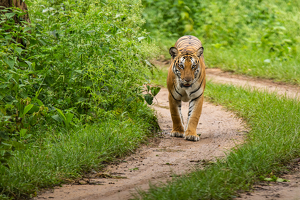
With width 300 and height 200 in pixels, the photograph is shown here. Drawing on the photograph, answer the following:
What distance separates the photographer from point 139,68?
510 cm

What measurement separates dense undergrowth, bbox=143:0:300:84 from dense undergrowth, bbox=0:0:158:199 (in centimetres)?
490

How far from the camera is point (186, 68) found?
4875 mm

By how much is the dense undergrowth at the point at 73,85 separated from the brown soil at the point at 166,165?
0.71 ft

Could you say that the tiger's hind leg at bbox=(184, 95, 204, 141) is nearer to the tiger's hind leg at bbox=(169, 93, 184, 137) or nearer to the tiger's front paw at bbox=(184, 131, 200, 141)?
the tiger's front paw at bbox=(184, 131, 200, 141)

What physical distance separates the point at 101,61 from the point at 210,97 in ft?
10.8

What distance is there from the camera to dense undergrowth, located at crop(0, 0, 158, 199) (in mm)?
3910

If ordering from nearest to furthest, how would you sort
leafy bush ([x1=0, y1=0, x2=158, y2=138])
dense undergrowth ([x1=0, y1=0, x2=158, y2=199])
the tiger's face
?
dense undergrowth ([x1=0, y1=0, x2=158, y2=199])
leafy bush ([x1=0, y1=0, x2=158, y2=138])
the tiger's face

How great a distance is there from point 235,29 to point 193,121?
763 cm

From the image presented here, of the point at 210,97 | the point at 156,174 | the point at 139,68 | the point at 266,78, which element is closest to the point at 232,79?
the point at 266,78

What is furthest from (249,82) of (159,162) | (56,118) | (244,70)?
(56,118)

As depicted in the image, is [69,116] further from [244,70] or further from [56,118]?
[244,70]

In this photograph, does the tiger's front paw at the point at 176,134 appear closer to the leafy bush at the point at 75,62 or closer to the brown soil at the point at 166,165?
the brown soil at the point at 166,165

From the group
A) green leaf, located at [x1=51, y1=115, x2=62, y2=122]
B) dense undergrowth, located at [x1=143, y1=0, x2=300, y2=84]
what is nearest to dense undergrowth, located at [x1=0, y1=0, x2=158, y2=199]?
green leaf, located at [x1=51, y1=115, x2=62, y2=122]

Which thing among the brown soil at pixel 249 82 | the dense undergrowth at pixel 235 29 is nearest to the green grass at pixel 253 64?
the dense undergrowth at pixel 235 29
